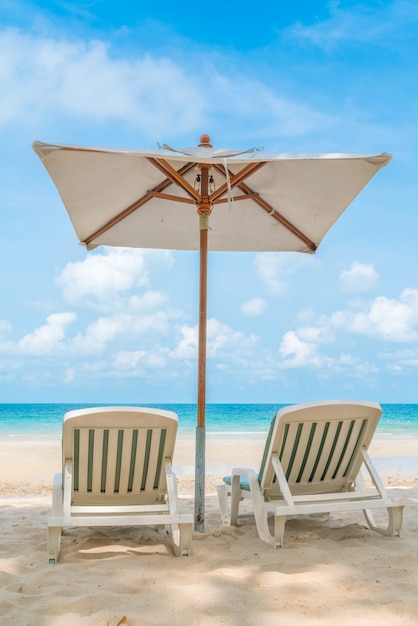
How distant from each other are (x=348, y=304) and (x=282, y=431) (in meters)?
39.0

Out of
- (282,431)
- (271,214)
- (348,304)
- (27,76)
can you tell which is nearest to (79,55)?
(27,76)

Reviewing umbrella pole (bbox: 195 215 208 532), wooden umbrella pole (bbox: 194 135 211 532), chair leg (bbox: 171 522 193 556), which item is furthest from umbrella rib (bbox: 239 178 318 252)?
chair leg (bbox: 171 522 193 556)

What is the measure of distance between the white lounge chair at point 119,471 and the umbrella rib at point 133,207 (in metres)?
1.99

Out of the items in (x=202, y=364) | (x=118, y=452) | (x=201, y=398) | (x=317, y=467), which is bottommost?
(x=317, y=467)

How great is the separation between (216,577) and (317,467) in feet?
3.86

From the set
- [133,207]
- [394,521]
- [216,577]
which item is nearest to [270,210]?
[133,207]

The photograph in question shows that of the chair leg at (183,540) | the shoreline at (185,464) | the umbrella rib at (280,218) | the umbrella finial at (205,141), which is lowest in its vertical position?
the shoreline at (185,464)

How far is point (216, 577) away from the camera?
104 inches

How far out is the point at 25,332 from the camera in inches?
1610

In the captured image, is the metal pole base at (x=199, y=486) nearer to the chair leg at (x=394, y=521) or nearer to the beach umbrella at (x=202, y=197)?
the beach umbrella at (x=202, y=197)

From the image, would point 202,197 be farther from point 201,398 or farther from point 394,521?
point 394,521

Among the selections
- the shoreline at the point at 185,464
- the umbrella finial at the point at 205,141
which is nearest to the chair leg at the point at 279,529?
the umbrella finial at the point at 205,141

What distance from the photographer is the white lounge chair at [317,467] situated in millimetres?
3299

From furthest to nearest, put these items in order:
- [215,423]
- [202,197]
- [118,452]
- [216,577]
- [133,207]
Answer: [215,423] → [133,207] → [202,197] → [118,452] → [216,577]
